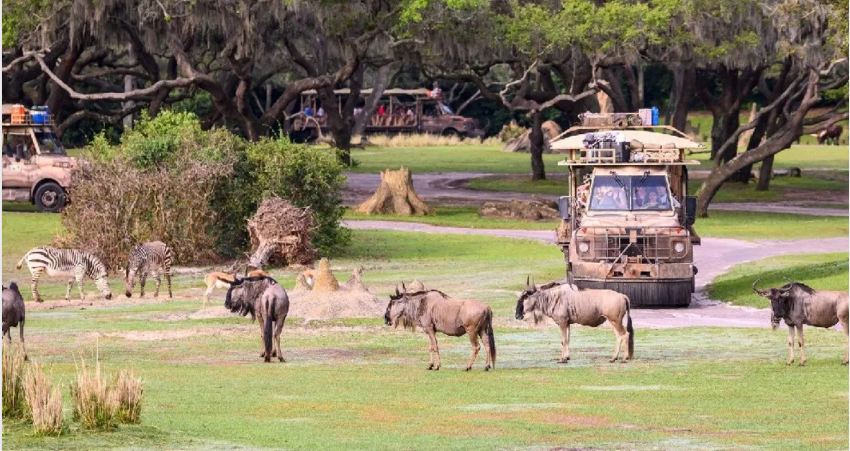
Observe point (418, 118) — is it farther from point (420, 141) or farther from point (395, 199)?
point (395, 199)

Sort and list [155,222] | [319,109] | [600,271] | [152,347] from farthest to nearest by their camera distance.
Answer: [319,109] < [155,222] < [600,271] < [152,347]

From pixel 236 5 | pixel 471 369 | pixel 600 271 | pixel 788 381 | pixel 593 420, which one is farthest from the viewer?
pixel 236 5

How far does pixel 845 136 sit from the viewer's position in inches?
4210

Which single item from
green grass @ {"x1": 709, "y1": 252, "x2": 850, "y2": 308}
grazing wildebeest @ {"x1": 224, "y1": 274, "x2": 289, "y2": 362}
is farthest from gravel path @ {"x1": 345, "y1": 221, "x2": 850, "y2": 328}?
grazing wildebeest @ {"x1": 224, "y1": 274, "x2": 289, "y2": 362}

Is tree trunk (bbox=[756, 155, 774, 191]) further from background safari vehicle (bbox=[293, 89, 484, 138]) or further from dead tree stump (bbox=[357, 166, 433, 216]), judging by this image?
background safari vehicle (bbox=[293, 89, 484, 138])

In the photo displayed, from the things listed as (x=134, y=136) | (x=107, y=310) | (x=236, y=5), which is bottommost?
(x=107, y=310)

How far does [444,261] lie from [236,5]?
15475mm

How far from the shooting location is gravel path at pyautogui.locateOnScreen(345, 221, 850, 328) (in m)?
27.9

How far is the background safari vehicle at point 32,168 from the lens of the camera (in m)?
51.5

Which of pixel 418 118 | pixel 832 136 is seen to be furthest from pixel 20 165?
pixel 832 136

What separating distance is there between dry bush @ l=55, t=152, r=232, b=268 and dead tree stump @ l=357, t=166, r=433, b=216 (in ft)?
45.2

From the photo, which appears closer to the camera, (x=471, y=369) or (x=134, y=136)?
(x=471, y=369)

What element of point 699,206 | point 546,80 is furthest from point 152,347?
point 546,80

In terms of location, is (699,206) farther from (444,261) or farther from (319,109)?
(319,109)
